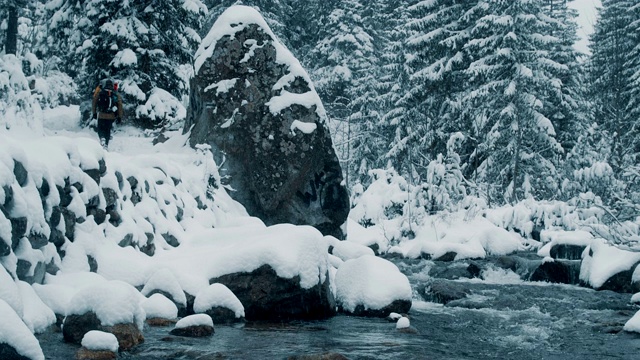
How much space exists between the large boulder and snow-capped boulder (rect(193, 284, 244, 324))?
6.39 metres

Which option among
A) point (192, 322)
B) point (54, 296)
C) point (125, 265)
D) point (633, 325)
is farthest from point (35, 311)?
point (633, 325)

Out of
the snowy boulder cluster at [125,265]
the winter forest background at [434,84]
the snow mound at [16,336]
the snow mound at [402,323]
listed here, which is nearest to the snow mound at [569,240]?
the winter forest background at [434,84]

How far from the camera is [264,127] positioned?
43.2 ft

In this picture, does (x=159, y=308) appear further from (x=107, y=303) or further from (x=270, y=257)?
(x=270, y=257)

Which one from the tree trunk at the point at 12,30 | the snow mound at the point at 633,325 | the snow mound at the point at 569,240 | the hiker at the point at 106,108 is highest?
the tree trunk at the point at 12,30

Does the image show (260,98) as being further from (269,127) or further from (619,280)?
(619,280)

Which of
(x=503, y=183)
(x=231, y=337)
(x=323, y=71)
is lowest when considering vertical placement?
(x=231, y=337)

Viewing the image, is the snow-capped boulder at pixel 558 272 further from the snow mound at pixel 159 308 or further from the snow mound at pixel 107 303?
the snow mound at pixel 107 303

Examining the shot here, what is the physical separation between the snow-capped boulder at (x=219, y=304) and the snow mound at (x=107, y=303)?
1193 mm

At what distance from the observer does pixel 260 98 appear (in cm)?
1334

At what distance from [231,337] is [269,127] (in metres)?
7.58

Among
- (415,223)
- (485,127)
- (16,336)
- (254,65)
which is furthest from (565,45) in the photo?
(16,336)

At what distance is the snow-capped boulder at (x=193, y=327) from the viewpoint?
5984mm

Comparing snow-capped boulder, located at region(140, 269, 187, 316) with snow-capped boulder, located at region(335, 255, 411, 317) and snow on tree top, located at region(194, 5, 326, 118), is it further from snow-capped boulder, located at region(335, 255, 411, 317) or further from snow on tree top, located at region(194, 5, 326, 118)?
snow on tree top, located at region(194, 5, 326, 118)
